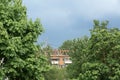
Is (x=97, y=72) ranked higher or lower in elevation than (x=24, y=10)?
lower

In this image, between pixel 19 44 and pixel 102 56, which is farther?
pixel 102 56

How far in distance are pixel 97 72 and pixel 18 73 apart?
34.8 ft

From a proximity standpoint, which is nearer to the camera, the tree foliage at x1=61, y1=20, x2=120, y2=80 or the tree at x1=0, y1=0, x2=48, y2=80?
the tree at x1=0, y1=0, x2=48, y2=80

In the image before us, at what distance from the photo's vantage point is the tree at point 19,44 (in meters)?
32.2

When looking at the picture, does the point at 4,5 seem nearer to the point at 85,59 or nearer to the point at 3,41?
the point at 3,41

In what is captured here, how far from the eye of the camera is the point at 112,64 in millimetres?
42312

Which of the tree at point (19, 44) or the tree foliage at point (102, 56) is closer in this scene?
the tree at point (19, 44)

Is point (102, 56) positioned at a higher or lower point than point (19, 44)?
higher

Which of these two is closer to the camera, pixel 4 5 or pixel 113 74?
pixel 4 5

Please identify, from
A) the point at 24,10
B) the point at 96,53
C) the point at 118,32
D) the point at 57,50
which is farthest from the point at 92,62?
the point at 57,50

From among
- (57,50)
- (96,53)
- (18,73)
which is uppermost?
(57,50)

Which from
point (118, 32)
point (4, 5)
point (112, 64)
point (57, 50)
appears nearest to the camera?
point (4, 5)

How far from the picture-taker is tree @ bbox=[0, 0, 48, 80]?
32.2 m

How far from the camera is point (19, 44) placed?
32.9 meters
